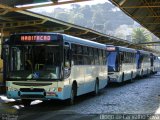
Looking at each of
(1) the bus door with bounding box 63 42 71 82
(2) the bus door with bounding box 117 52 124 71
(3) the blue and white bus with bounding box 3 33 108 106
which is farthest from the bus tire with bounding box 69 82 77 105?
(2) the bus door with bounding box 117 52 124 71

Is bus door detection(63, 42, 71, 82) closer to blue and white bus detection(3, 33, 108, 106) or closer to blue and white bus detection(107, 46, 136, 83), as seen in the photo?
blue and white bus detection(3, 33, 108, 106)

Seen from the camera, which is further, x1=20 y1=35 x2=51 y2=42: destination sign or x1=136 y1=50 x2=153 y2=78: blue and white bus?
x1=136 y1=50 x2=153 y2=78: blue and white bus

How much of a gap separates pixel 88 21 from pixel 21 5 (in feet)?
592

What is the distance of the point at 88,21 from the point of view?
19762 cm

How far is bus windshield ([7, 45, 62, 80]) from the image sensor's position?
14.9m

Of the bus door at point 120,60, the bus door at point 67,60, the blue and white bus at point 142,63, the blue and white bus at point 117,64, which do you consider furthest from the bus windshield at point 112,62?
the bus door at point 67,60

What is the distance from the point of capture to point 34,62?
15.1 m

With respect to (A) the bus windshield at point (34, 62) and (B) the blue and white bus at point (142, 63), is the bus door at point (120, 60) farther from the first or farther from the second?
(A) the bus windshield at point (34, 62)

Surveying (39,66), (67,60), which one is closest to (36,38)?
(39,66)

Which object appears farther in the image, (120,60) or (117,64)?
(120,60)

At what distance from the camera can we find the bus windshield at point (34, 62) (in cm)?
1494

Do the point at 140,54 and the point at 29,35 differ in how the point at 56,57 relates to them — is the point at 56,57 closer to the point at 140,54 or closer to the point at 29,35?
the point at 29,35

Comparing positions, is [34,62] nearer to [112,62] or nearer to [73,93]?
[73,93]

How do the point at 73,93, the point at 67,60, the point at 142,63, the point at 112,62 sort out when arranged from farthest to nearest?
1. the point at 142,63
2. the point at 112,62
3. the point at 73,93
4. the point at 67,60
